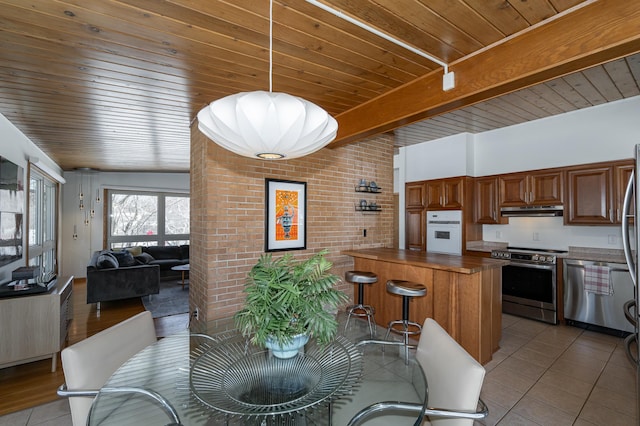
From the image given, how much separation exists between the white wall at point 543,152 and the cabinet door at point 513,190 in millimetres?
213

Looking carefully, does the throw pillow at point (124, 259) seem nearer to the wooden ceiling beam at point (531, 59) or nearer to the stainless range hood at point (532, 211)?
the wooden ceiling beam at point (531, 59)

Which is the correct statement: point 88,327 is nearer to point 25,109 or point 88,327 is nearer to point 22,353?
point 22,353

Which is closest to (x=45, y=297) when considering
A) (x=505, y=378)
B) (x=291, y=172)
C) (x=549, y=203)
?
(x=291, y=172)

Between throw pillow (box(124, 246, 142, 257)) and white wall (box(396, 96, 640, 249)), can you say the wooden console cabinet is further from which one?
white wall (box(396, 96, 640, 249))

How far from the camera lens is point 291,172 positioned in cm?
347

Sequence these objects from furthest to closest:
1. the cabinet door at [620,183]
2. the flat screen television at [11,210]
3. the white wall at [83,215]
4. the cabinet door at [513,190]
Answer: the white wall at [83,215] → the cabinet door at [513,190] → the cabinet door at [620,183] → the flat screen television at [11,210]

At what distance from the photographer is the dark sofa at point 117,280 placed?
448 centimetres

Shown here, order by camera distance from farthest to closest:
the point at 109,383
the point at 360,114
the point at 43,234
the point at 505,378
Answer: the point at 43,234
the point at 360,114
the point at 505,378
the point at 109,383

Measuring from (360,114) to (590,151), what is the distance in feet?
10.4

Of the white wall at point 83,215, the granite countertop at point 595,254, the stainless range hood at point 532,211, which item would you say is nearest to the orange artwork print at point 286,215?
the granite countertop at point 595,254

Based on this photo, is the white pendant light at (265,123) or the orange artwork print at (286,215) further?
the orange artwork print at (286,215)

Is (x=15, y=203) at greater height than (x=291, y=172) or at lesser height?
lesser

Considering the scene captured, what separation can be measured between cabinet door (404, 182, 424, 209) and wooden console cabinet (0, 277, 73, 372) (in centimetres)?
503

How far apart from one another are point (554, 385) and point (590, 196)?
8.10 feet
